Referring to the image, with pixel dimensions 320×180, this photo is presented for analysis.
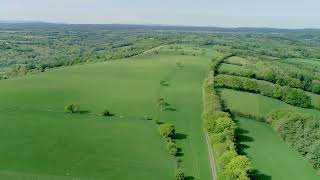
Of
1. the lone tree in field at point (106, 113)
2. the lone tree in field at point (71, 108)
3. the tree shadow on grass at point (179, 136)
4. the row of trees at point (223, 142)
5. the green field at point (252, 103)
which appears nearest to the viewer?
the row of trees at point (223, 142)

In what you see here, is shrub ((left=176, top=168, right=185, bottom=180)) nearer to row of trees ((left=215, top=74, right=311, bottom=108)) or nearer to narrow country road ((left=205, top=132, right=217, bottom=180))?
narrow country road ((left=205, top=132, right=217, bottom=180))

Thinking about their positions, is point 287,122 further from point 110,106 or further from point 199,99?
point 110,106

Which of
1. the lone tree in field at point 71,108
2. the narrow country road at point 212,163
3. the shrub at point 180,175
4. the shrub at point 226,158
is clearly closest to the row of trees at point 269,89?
the narrow country road at point 212,163

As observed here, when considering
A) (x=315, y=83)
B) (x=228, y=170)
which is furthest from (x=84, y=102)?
(x=315, y=83)

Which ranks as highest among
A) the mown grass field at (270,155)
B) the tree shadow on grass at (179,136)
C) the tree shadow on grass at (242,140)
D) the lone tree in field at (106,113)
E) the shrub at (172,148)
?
the lone tree in field at (106,113)

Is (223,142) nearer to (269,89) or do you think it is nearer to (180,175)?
(180,175)

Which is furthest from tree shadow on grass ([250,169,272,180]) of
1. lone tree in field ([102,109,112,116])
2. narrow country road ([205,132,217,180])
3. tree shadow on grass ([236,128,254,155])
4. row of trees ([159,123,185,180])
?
lone tree in field ([102,109,112,116])

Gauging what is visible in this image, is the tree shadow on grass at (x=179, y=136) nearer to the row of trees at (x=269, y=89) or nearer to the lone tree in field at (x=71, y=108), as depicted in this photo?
the lone tree in field at (x=71, y=108)
